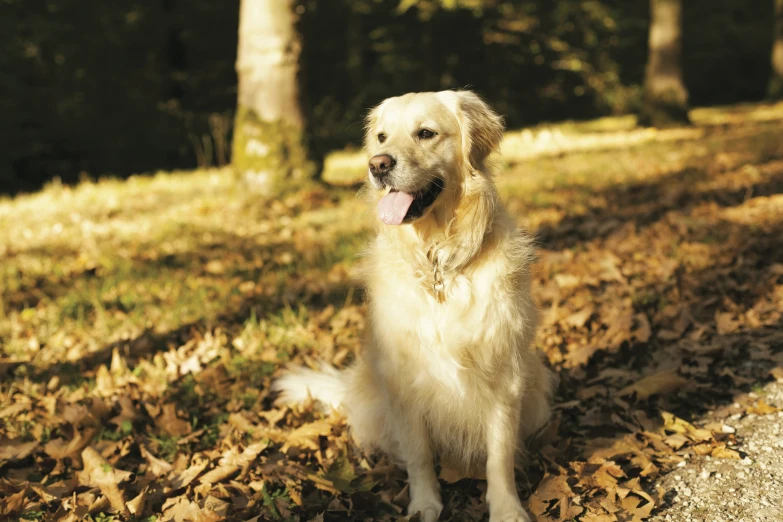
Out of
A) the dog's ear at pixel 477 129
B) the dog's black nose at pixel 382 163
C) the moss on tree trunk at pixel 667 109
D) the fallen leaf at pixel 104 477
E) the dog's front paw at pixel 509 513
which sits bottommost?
the dog's front paw at pixel 509 513

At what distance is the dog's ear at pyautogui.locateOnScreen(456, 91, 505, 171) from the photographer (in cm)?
295

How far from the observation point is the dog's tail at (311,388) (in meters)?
3.60

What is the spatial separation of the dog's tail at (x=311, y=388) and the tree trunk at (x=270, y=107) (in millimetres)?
4329

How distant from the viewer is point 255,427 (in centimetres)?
350

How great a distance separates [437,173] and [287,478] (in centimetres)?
143

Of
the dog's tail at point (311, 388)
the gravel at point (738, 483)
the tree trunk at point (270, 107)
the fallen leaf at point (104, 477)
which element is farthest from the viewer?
the tree trunk at point (270, 107)

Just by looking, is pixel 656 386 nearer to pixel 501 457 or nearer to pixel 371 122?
pixel 501 457

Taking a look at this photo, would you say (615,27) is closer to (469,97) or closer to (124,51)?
(124,51)

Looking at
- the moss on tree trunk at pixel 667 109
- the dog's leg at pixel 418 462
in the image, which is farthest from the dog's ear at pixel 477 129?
the moss on tree trunk at pixel 667 109

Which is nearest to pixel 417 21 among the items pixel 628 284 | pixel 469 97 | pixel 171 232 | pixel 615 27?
pixel 615 27

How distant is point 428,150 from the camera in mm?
2930

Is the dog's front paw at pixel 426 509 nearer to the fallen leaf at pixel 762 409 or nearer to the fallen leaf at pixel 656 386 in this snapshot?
the fallen leaf at pixel 656 386

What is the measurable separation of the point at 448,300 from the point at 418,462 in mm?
709

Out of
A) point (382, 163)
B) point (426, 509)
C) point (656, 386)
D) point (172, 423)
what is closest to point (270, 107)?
point (172, 423)
